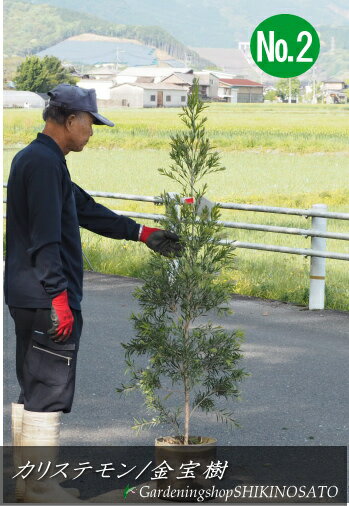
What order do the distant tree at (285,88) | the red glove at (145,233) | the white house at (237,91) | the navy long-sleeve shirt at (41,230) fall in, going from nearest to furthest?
the navy long-sleeve shirt at (41,230) → the red glove at (145,233) → the white house at (237,91) → the distant tree at (285,88)

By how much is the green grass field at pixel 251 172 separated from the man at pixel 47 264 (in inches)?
152

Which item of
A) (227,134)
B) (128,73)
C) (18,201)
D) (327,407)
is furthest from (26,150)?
(128,73)

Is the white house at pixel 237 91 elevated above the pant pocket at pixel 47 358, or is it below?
above

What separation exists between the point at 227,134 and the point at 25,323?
48.0 meters

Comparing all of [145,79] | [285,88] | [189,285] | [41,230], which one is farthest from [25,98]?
[41,230]

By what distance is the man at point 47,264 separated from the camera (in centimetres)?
493

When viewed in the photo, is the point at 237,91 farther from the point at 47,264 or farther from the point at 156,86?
the point at 47,264

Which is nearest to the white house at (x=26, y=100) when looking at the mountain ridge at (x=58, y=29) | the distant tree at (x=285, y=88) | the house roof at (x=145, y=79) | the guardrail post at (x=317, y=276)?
the house roof at (x=145, y=79)

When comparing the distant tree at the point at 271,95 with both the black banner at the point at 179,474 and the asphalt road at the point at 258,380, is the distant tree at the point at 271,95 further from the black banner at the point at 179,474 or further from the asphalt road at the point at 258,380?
the black banner at the point at 179,474

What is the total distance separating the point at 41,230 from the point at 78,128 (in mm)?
507

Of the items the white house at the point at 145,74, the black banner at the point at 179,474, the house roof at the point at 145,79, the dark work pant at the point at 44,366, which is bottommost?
the black banner at the point at 179,474

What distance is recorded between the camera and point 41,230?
4.92 meters

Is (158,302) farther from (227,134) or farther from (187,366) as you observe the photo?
(227,134)

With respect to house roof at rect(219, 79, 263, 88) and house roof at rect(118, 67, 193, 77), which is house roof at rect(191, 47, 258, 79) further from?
house roof at rect(118, 67, 193, 77)
